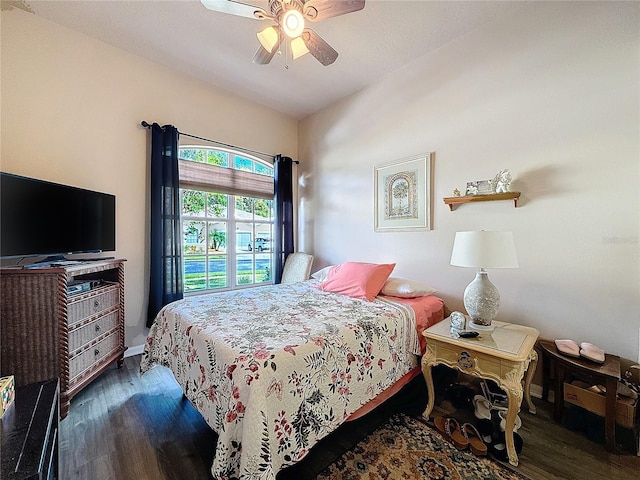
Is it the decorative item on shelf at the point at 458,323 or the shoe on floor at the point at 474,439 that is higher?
the decorative item on shelf at the point at 458,323

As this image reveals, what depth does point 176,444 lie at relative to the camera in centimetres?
152

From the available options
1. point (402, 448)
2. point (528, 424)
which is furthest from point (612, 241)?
point (402, 448)

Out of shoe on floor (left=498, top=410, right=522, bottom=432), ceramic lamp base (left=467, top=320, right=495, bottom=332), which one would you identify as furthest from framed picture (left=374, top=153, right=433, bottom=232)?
shoe on floor (left=498, top=410, right=522, bottom=432)

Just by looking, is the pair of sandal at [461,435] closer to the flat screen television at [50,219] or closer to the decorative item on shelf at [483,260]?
the decorative item on shelf at [483,260]

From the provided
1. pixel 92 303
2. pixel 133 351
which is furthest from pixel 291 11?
pixel 133 351

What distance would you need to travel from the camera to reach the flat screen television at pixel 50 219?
166 centimetres

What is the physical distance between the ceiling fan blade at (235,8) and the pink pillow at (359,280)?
2.12 metres

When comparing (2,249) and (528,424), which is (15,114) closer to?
(2,249)

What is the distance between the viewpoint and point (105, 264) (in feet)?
6.82

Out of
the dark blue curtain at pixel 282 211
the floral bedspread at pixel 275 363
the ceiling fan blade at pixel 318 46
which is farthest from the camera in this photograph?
the dark blue curtain at pixel 282 211

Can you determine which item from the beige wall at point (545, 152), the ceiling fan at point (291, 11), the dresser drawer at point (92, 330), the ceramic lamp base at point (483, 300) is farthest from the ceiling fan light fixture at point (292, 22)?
the dresser drawer at point (92, 330)

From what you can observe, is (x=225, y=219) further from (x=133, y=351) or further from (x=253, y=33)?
(x=253, y=33)

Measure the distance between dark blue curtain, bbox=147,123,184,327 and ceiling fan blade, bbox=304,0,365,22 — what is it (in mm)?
1920

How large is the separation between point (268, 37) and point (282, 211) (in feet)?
7.34
